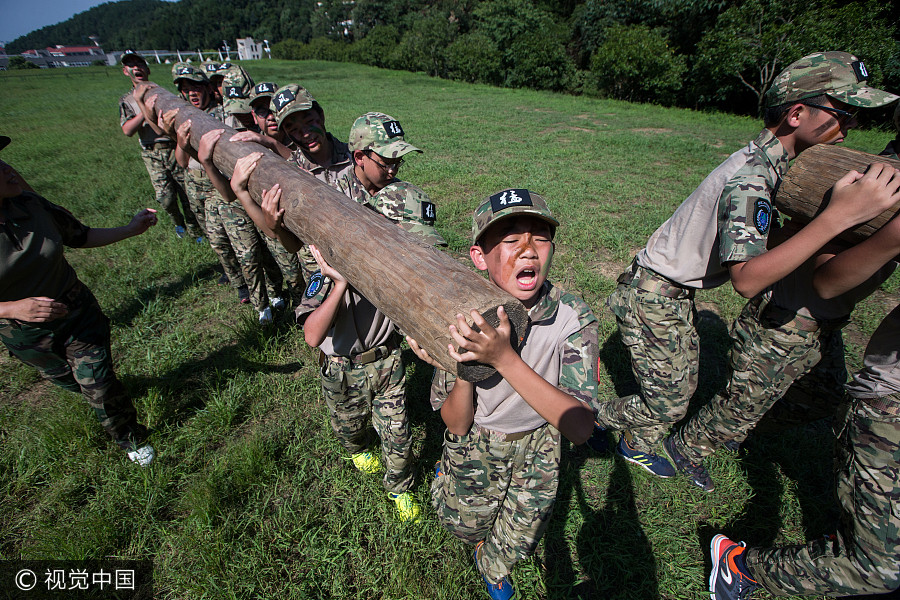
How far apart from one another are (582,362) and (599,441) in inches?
75.4

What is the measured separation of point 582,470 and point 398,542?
144cm

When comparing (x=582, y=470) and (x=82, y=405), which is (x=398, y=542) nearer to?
(x=582, y=470)

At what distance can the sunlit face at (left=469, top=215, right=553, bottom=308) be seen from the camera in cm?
169

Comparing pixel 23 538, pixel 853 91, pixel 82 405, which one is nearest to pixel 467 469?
pixel 853 91

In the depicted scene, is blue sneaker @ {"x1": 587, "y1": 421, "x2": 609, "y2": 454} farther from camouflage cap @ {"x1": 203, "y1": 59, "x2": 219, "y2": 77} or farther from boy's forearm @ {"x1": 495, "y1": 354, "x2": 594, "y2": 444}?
camouflage cap @ {"x1": 203, "y1": 59, "x2": 219, "y2": 77}

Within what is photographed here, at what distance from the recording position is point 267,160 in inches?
107

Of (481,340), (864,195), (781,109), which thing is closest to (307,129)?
(481,340)

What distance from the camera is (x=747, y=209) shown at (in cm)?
A: 222

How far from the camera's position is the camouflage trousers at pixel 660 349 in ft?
9.25

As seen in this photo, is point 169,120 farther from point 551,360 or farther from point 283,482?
point 551,360

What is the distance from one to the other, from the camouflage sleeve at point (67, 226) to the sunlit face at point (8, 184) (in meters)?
0.33

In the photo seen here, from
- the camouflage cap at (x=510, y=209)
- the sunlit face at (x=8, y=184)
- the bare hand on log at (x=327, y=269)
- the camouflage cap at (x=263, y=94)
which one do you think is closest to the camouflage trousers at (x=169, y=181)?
the camouflage cap at (x=263, y=94)

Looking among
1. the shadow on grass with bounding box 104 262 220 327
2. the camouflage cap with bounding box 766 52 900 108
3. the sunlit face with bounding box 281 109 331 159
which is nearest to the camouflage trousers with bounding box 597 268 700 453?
the camouflage cap with bounding box 766 52 900 108

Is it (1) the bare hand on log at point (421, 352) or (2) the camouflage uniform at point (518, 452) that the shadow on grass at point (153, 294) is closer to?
(2) the camouflage uniform at point (518, 452)
